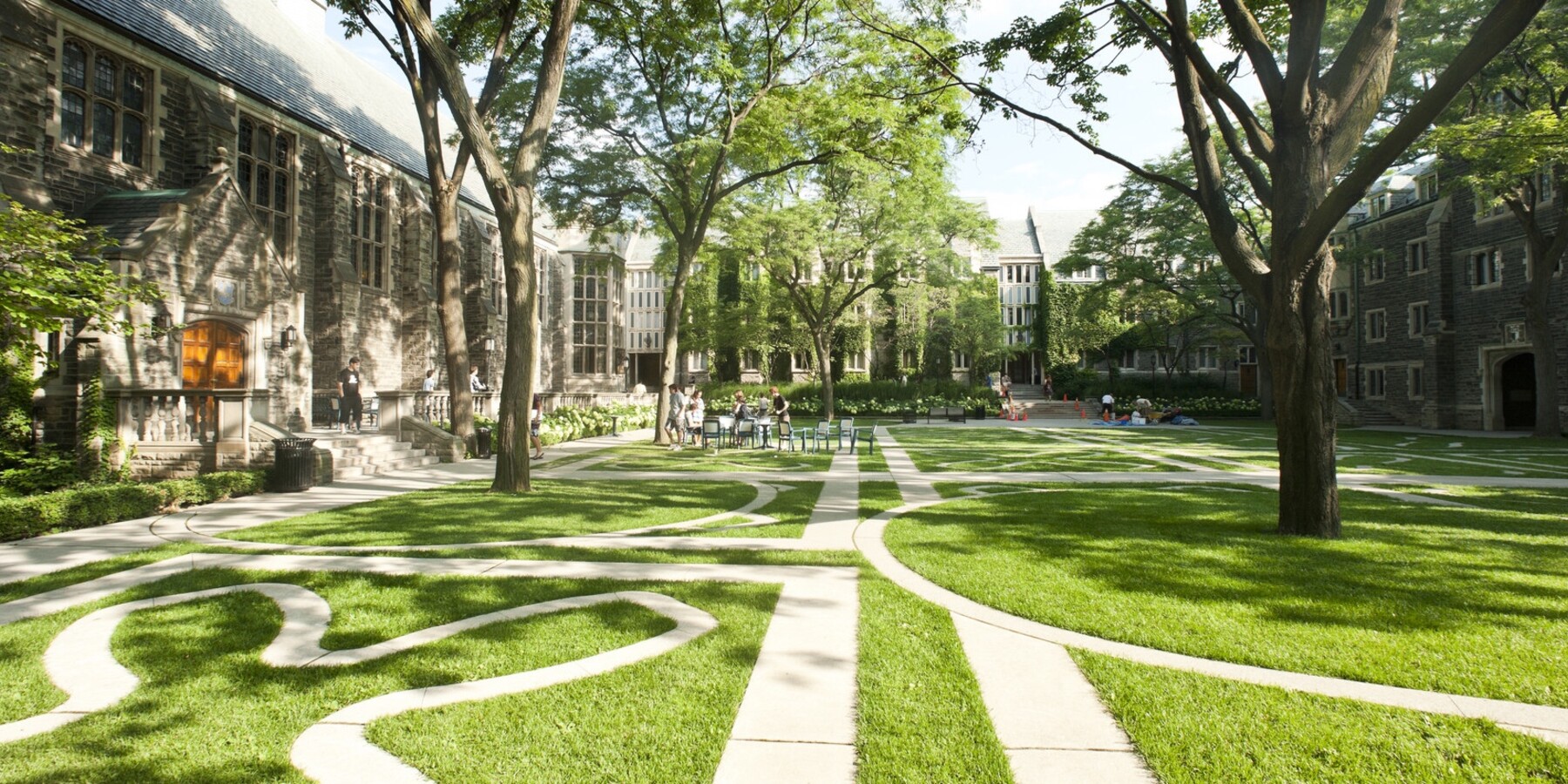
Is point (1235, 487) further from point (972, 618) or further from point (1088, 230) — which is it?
point (1088, 230)

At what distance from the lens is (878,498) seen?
36.5ft

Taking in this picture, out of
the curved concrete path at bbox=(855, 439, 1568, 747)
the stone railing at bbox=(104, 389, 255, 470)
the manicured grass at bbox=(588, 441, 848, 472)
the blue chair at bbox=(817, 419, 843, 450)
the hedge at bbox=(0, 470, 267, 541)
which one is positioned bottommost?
the curved concrete path at bbox=(855, 439, 1568, 747)

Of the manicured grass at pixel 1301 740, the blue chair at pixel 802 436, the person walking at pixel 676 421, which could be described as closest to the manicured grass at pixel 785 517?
the manicured grass at pixel 1301 740

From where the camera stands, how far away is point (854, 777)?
2.94 metres

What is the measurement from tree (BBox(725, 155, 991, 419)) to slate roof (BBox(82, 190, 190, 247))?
16.9 m

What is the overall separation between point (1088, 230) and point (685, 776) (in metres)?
35.1

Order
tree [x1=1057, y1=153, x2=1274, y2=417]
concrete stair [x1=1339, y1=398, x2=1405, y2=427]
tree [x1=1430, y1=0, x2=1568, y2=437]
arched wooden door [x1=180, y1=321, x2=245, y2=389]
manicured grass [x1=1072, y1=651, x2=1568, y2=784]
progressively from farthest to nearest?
concrete stair [x1=1339, y1=398, x2=1405, y2=427]
tree [x1=1057, y1=153, x2=1274, y2=417]
tree [x1=1430, y1=0, x2=1568, y2=437]
arched wooden door [x1=180, y1=321, x2=245, y2=389]
manicured grass [x1=1072, y1=651, x2=1568, y2=784]

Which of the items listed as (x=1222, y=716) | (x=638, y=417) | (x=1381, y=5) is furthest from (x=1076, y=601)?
(x=638, y=417)

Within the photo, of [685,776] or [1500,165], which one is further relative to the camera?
[1500,165]

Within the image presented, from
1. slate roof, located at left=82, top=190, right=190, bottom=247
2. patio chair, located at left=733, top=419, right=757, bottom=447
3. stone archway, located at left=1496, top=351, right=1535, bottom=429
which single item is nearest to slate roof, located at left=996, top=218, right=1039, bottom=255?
stone archway, located at left=1496, top=351, right=1535, bottom=429

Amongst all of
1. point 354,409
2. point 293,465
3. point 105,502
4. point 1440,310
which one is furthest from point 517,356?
point 1440,310

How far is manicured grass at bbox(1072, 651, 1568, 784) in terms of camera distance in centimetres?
294

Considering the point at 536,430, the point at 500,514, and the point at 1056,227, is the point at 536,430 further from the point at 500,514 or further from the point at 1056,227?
the point at 1056,227

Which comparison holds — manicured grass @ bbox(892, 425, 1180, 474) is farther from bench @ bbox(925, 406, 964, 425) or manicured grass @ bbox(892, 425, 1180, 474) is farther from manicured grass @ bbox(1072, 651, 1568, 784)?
manicured grass @ bbox(1072, 651, 1568, 784)
